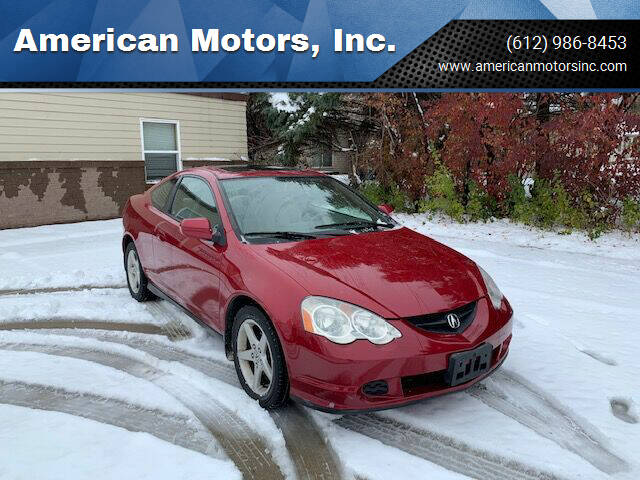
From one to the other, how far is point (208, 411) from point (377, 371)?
1159 mm

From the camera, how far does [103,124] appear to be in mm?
11336

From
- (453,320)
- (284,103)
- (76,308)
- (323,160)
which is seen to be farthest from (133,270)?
(323,160)

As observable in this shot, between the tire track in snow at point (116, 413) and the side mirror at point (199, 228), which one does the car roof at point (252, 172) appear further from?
the tire track in snow at point (116, 413)

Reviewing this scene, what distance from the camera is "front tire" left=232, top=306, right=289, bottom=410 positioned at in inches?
116

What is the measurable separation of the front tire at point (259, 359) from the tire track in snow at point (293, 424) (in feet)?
0.44

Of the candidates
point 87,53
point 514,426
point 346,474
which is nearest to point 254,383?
point 346,474

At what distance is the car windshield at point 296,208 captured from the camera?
3.65m

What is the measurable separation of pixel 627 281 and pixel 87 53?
10.5 metres

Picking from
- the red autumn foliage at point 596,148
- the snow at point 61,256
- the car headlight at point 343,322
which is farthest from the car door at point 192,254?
the red autumn foliage at point 596,148

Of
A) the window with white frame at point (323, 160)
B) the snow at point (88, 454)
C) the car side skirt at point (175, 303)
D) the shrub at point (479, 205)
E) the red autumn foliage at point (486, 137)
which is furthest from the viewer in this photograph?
the window with white frame at point (323, 160)

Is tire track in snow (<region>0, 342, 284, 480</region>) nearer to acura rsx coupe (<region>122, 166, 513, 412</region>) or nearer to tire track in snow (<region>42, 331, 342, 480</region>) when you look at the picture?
tire track in snow (<region>42, 331, 342, 480</region>)

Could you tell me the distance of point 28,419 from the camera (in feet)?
9.82

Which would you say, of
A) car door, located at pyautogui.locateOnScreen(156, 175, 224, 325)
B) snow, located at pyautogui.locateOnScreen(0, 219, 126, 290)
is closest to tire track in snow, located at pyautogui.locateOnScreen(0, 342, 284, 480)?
car door, located at pyautogui.locateOnScreen(156, 175, 224, 325)

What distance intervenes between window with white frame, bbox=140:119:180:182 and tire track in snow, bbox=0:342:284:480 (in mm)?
8696
